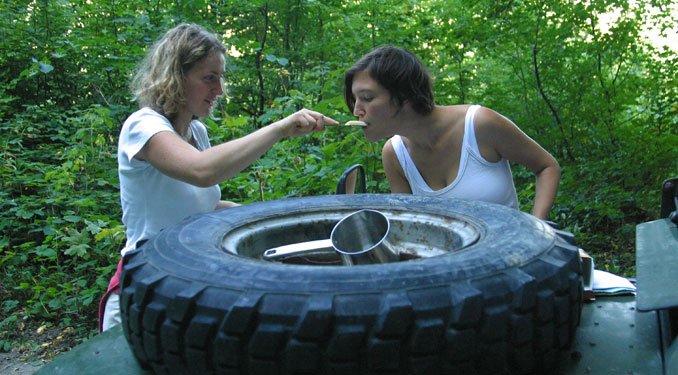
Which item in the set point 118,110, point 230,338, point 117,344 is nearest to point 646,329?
point 230,338

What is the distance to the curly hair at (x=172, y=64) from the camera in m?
2.12

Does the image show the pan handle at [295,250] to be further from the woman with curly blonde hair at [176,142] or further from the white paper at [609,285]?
the white paper at [609,285]

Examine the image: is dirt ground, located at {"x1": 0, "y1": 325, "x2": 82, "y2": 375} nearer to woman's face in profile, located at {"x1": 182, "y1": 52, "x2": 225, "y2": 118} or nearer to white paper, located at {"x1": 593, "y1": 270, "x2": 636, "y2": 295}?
woman's face in profile, located at {"x1": 182, "y1": 52, "x2": 225, "y2": 118}

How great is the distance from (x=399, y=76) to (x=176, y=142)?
3.15ft

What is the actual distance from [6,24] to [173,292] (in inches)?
271

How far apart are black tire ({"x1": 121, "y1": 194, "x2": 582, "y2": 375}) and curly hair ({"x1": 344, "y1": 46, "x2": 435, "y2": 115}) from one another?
1.36 meters

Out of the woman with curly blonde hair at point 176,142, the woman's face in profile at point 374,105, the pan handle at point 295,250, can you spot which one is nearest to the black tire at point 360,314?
the pan handle at point 295,250

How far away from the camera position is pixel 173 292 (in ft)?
3.15

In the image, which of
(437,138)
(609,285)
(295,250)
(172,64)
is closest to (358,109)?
(437,138)

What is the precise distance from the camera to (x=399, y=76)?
236 cm

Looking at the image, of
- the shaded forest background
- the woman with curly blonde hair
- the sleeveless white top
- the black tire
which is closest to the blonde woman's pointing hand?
the woman with curly blonde hair

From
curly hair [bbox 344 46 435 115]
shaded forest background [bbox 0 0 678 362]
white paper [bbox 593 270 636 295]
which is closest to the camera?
white paper [bbox 593 270 636 295]

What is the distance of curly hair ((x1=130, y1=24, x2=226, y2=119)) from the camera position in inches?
83.4

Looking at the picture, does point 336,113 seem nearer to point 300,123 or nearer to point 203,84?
point 203,84
